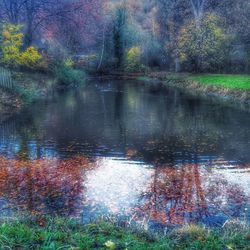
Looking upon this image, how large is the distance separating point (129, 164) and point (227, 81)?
22.2 metres

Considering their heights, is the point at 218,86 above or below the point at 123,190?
below

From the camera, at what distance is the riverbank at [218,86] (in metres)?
27.6

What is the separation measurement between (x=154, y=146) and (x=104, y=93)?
1968 centimetres

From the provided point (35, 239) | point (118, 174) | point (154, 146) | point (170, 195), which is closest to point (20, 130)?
point (154, 146)

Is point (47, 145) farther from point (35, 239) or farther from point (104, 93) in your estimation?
point (104, 93)

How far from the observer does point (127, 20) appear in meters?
59.4

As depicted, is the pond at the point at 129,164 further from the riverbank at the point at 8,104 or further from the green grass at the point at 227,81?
the green grass at the point at 227,81

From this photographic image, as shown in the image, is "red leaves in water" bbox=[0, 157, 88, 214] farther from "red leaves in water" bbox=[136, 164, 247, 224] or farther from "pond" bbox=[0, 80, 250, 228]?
"red leaves in water" bbox=[136, 164, 247, 224]

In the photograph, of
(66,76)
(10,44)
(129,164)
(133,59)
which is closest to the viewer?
(129,164)

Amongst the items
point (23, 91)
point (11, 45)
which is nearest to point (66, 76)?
point (23, 91)

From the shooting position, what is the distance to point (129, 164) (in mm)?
12414

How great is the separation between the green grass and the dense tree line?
2.02 m

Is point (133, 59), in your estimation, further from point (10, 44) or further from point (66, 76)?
point (10, 44)

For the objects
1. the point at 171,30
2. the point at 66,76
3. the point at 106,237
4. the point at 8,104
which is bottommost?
the point at 66,76
